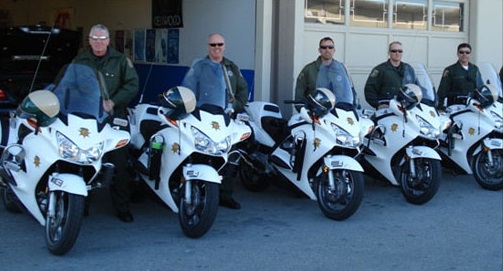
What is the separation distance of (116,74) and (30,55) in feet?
14.3

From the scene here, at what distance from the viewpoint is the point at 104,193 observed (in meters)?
7.31

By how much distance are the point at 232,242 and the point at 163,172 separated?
2.75 ft

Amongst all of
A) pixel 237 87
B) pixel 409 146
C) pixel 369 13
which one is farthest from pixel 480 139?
pixel 369 13

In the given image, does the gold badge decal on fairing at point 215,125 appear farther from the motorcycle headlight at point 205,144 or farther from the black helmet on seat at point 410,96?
the black helmet on seat at point 410,96

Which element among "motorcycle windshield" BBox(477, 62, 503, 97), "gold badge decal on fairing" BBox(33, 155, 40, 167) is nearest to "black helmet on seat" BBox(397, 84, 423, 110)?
"motorcycle windshield" BBox(477, 62, 503, 97)

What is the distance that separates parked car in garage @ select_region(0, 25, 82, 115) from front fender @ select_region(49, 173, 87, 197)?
12.6 ft

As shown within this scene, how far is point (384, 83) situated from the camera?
8.03 meters

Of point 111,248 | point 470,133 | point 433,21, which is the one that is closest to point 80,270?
point 111,248

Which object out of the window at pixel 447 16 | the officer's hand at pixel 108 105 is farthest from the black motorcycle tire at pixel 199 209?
the window at pixel 447 16

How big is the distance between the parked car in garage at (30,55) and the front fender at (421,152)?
4643mm

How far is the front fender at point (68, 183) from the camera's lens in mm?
4738

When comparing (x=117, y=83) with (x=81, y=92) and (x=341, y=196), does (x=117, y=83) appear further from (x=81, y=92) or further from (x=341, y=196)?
(x=341, y=196)

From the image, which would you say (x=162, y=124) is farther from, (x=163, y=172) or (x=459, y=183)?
(x=459, y=183)

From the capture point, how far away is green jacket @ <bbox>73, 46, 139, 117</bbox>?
19.6 ft
